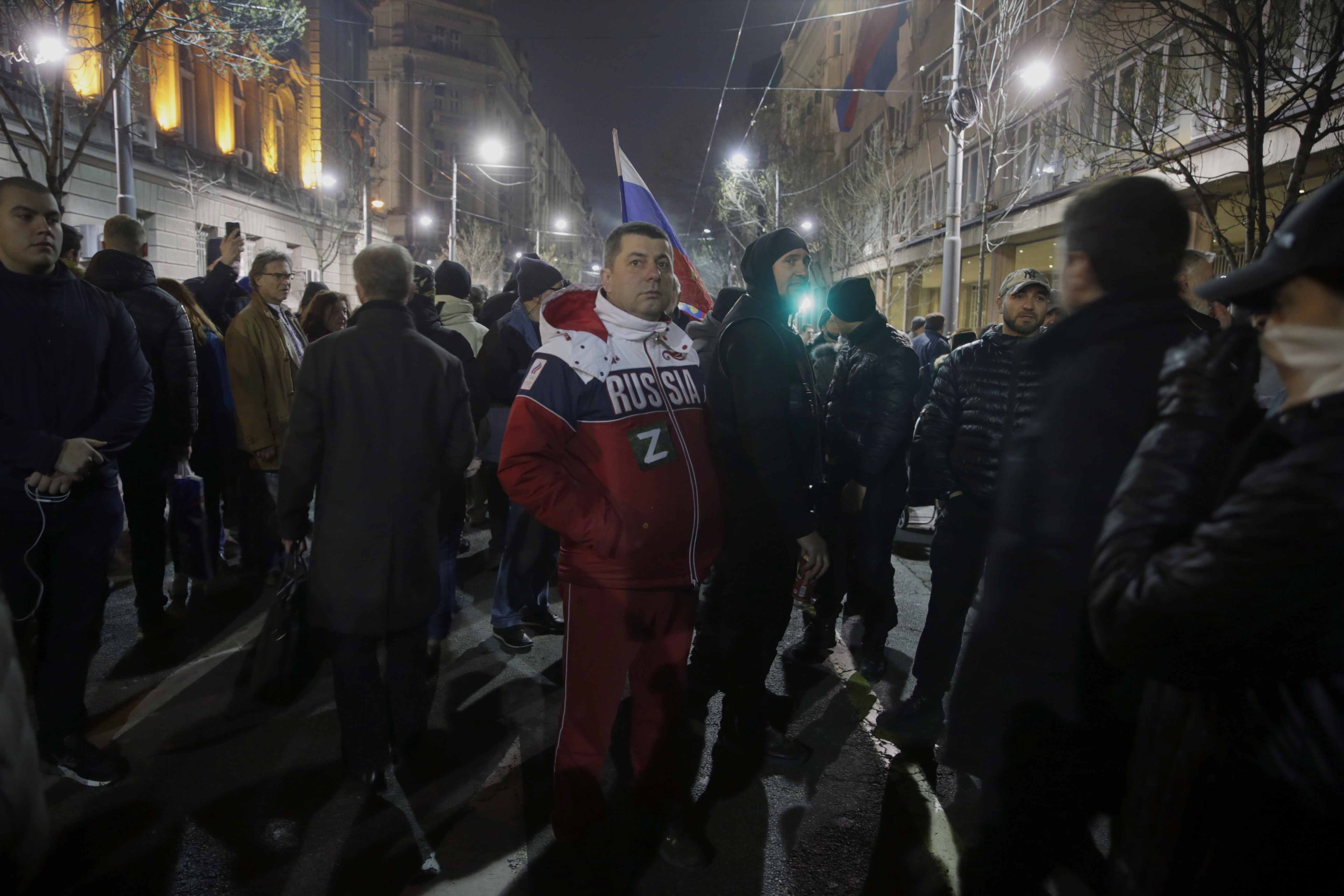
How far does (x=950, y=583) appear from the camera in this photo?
3.62 metres

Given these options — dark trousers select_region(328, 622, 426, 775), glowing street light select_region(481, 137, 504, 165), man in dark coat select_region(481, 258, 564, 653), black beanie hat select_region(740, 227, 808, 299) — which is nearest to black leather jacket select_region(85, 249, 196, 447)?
man in dark coat select_region(481, 258, 564, 653)

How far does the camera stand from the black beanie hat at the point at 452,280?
6.28 m

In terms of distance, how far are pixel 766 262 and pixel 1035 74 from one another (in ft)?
40.1

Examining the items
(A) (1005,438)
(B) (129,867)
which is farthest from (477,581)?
(A) (1005,438)

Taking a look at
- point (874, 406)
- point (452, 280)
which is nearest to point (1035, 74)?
point (452, 280)

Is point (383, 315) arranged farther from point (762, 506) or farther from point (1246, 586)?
point (1246, 586)

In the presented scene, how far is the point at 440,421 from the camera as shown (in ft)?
10.5

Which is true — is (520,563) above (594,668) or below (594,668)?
below

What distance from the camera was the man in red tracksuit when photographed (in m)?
2.49

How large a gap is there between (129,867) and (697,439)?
7.44ft

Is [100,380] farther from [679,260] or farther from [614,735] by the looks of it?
[679,260]

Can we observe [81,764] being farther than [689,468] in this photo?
A: Yes

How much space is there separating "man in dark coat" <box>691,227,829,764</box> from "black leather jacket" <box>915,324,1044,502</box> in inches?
22.4

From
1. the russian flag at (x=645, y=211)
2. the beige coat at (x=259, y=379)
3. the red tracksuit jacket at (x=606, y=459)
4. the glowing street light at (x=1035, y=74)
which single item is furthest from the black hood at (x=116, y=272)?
the glowing street light at (x=1035, y=74)
